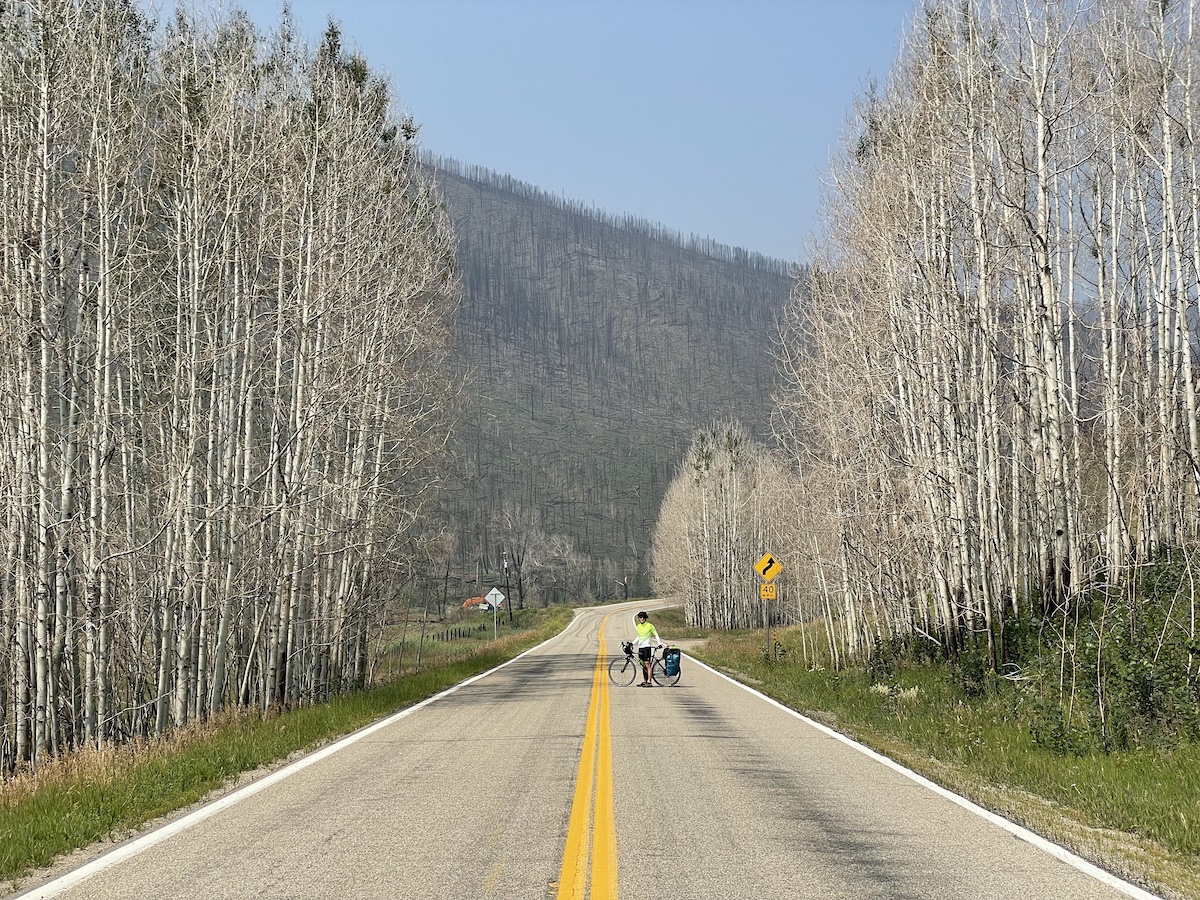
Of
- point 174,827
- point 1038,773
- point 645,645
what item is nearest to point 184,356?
point 174,827

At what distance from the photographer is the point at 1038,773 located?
384 inches

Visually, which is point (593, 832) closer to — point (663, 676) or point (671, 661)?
point (671, 661)

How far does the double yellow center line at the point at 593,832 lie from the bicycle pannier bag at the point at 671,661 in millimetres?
9804

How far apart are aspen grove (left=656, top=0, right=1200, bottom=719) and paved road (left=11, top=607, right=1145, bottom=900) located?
5502mm

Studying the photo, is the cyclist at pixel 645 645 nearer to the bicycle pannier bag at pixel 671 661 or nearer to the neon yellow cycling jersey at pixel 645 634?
the neon yellow cycling jersey at pixel 645 634

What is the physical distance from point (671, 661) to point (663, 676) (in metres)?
1.32

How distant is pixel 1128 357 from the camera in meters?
23.3

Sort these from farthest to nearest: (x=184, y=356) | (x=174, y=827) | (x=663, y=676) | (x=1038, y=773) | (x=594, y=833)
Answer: (x=663, y=676) → (x=184, y=356) → (x=1038, y=773) → (x=174, y=827) → (x=594, y=833)

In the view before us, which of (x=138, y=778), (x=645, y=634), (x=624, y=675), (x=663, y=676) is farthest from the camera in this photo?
(x=624, y=675)

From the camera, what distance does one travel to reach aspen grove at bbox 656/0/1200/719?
1456 cm

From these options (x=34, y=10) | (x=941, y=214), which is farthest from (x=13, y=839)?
(x=941, y=214)

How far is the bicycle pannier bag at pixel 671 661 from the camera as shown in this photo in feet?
A: 73.2

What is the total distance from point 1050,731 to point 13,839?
33.6 feet

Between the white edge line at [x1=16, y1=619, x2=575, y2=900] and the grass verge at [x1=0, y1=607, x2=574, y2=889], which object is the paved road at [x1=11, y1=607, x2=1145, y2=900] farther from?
the grass verge at [x1=0, y1=607, x2=574, y2=889]
